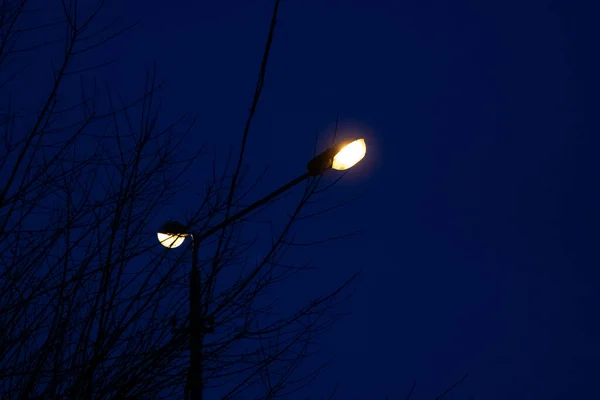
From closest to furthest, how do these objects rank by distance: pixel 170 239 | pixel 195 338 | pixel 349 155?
A: pixel 195 338
pixel 349 155
pixel 170 239

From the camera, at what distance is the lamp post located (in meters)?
3.15

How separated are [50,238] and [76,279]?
1.10 ft

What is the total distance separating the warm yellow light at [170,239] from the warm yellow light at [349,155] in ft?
4.08

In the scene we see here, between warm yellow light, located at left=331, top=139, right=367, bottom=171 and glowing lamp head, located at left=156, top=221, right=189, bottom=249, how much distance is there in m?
1.20

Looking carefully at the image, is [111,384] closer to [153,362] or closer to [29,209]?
[153,362]

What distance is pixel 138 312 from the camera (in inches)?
122

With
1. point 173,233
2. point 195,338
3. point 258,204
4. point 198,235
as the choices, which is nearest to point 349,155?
point 258,204

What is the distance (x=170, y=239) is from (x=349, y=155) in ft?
4.69

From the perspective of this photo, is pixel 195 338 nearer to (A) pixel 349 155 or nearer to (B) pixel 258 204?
(B) pixel 258 204

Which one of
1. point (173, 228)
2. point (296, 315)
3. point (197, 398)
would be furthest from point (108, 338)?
point (296, 315)

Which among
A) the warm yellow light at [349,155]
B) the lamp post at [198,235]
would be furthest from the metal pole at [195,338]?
the warm yellow light at [349,155]

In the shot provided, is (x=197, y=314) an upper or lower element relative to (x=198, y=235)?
lower

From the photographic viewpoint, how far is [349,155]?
3490 millimetres

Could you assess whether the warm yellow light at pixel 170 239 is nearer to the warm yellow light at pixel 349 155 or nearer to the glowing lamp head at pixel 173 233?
the glowing lamp head at pixel 173 233
